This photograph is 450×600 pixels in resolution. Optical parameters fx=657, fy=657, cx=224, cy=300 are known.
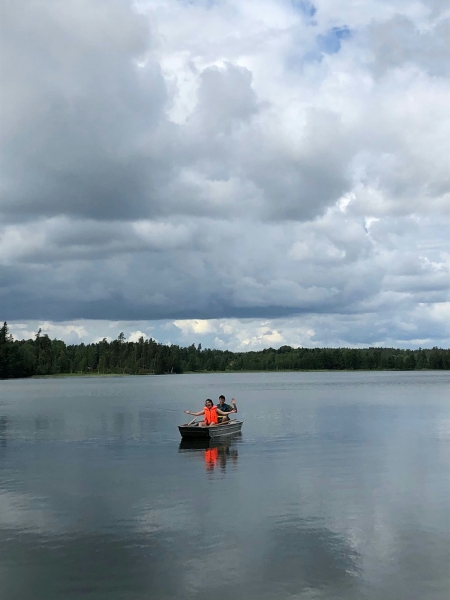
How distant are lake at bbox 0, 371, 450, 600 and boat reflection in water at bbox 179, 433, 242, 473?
0.14 metres

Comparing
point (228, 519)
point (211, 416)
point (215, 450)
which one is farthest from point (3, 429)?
point (228, 519)

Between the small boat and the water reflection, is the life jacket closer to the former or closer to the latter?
the small boat

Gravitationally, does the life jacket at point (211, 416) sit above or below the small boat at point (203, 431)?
above

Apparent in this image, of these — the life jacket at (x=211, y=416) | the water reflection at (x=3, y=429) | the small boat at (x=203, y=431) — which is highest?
the life jacket at (x=211, y=416)

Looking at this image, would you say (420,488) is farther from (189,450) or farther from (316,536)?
(189,450)

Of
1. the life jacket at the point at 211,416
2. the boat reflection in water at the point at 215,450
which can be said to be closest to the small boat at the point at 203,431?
the boat reflection in water at the point at 215,450

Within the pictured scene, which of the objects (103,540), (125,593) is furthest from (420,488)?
(125,593)

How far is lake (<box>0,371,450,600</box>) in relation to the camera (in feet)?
48.2

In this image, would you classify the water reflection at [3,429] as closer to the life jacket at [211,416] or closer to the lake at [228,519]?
the lake at [228,519]

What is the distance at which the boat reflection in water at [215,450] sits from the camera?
32062mm

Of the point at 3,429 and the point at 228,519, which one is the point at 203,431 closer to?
the point at 3,429

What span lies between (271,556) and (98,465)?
17.0 meters

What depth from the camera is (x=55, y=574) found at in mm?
15297

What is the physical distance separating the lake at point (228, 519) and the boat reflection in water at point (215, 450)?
0.14 meters
